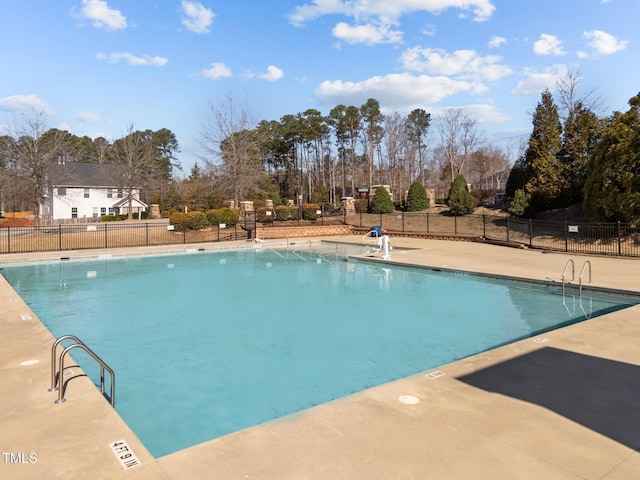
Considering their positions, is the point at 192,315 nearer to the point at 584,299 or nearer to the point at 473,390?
the point at 473,390

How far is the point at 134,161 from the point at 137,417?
4511 cm

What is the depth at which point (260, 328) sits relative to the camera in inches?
311

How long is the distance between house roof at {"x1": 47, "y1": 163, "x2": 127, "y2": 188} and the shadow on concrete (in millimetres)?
44434

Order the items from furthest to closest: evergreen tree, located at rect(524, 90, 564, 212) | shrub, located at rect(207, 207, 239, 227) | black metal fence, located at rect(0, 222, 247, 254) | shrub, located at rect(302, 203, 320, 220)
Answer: shrub, located at rect(302, 203, 320, 220)
shrub, located at rect(207, 207, 239, 227)
evergreen tree, located at rect(524, 90, 564, 212)
black metal fence, located at rect(0, 222, 247, 254)

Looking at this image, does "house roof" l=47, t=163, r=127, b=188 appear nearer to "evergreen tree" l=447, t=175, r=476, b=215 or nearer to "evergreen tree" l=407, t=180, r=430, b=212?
"evergreen tree" l=407, t=180, r=430, b=212

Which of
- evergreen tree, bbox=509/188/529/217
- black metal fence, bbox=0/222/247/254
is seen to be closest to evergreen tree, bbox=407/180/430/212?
evergreen tree, bbox=509/188/529/217

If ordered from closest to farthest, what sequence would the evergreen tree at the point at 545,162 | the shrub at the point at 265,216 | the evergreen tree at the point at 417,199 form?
the evergreen tree at the point at 545,162 → the shrub at the point at 265,216 → the evergreen tree at the point at 417,199

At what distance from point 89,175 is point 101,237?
26078 mm

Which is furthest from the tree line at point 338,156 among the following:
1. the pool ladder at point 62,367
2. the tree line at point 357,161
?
the pool ladder at point 62,367

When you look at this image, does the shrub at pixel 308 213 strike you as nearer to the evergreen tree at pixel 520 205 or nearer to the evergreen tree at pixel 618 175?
the evergreen tree at pixel 520 205

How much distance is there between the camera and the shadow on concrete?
3395 mm

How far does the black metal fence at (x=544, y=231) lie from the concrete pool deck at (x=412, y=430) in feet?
43.7

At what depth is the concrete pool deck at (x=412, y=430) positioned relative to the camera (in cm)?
273

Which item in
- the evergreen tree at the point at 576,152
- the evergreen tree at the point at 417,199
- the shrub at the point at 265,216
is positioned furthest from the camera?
the evergreen tree at the point at 417,199
